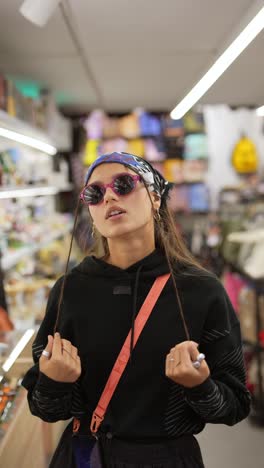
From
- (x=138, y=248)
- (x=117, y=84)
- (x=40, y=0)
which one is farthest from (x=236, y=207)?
(x=138, y=248)

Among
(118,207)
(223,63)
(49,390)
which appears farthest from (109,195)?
(223,63)

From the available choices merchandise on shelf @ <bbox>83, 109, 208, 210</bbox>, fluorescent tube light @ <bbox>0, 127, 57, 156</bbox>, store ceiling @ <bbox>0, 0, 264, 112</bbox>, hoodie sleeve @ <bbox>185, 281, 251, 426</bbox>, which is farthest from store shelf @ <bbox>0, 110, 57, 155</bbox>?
hoodie sleeve @ <bbox>185, 281, 251, 426</bbox>

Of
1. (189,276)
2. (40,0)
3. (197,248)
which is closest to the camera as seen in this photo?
(189,276)

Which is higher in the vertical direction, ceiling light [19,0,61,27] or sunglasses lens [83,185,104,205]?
ceiling light [19,0,61,27]

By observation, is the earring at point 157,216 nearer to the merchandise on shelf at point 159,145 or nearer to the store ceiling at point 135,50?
the store ceiling at point 135,50

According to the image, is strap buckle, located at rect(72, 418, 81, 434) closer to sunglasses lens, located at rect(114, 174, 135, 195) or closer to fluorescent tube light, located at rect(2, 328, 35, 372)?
fluorescent tube light, located at rect(2, 328, 35, 372)

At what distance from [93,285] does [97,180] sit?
0.25 metres

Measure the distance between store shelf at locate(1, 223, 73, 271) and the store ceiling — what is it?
131cm

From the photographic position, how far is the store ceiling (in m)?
1.50

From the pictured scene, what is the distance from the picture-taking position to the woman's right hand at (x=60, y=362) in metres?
0.97

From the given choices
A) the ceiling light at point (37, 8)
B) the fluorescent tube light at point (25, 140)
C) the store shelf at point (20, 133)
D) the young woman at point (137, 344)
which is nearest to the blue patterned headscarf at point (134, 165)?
the young woman at point (137, 344)

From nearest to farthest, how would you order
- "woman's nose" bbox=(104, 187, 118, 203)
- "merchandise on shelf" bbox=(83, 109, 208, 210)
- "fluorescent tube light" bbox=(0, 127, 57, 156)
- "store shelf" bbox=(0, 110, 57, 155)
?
"woman's nose" bbox=(104, 187, 118, 203)
"store shelf" bbox=(0, 110, 57, 155)
"fluorescent tube light" bbox=(0, 127, 57, 156)
"merchandise on shelf" bbox=(83, 109, 208, 210)

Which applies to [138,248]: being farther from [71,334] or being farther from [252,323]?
[252,323]

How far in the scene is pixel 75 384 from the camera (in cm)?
114
